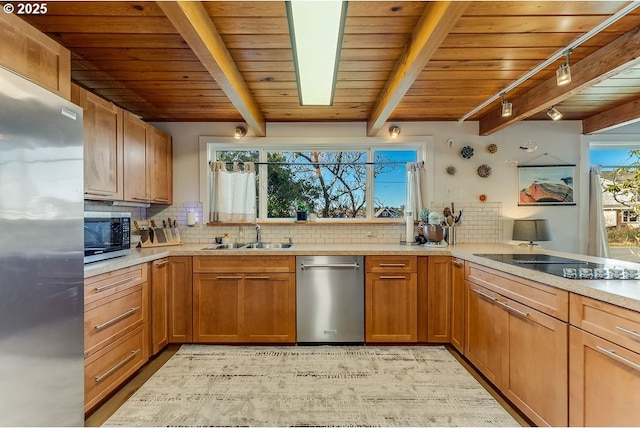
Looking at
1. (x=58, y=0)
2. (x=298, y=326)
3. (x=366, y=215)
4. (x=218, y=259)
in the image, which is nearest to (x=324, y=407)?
(x=298, y=326)

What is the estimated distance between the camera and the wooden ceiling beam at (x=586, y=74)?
187 cm

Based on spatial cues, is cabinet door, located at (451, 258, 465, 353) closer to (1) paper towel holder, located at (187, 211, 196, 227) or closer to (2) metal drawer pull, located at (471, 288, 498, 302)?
(2) metal drawer pull, located at (471, 288, 498, 302)

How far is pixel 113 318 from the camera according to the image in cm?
208

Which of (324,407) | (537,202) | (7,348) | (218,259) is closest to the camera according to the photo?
(7,348)

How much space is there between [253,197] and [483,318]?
2.48m

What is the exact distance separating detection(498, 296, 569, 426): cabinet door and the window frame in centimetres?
176

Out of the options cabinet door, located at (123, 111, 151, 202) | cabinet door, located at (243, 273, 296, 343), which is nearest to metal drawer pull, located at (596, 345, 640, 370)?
cabinet door, located at (243, 273, 296, 343)

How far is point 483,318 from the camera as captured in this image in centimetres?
229

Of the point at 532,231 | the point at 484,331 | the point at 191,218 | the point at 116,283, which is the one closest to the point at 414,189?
the point at 532,231

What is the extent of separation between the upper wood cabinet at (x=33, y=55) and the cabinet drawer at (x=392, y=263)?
7.97 ft

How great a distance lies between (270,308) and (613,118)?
12.5 feet

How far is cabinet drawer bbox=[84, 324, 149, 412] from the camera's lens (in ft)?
6.08

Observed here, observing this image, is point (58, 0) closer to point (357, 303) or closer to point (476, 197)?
point (357, 303)

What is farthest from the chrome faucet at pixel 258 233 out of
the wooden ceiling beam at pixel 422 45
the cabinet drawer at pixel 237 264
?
the wooden ceiling beam at pixel 422 45
